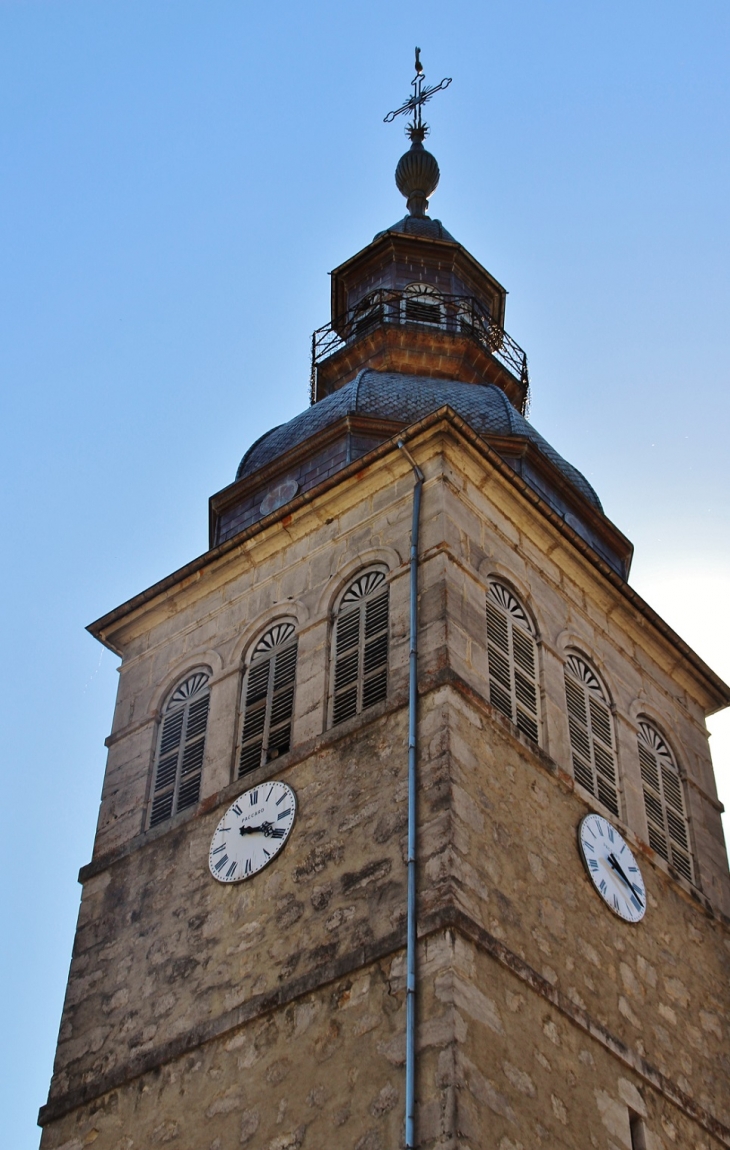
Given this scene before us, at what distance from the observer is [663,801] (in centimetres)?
2358

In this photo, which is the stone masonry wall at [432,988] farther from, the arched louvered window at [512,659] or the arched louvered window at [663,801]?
the arched louvered window at [663,801]

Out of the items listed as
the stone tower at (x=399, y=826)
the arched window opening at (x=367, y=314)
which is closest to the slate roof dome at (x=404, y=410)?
the stone tower at (x=399, y=826)

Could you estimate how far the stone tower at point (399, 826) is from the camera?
17.9 metres

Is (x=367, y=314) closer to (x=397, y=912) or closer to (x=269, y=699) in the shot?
(x=269, y=699)

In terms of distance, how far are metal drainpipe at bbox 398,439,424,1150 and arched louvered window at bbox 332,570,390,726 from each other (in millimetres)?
493

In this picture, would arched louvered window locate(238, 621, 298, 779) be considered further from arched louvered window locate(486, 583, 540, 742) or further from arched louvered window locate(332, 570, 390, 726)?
arched louvered window locate(486, 583, 540, 742)

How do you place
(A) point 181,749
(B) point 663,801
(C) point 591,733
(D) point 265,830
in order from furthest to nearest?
(B) point 663,801
(A) point 181,749
(C) point 591,733
(D) point 265,830

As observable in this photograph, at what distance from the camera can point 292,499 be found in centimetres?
2438

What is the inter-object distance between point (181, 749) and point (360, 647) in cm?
264

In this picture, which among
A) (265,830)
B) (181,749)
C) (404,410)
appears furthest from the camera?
(404,410)

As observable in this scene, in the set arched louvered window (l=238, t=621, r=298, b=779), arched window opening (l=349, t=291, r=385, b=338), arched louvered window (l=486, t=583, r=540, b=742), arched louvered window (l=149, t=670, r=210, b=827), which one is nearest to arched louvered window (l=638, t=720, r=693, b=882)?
arched louvered window (l=486, t=583, r=540, b=742)

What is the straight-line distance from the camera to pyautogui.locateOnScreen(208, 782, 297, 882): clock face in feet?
66.9

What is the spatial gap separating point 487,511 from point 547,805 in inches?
162

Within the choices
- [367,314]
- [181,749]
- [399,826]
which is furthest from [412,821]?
[367,314]
